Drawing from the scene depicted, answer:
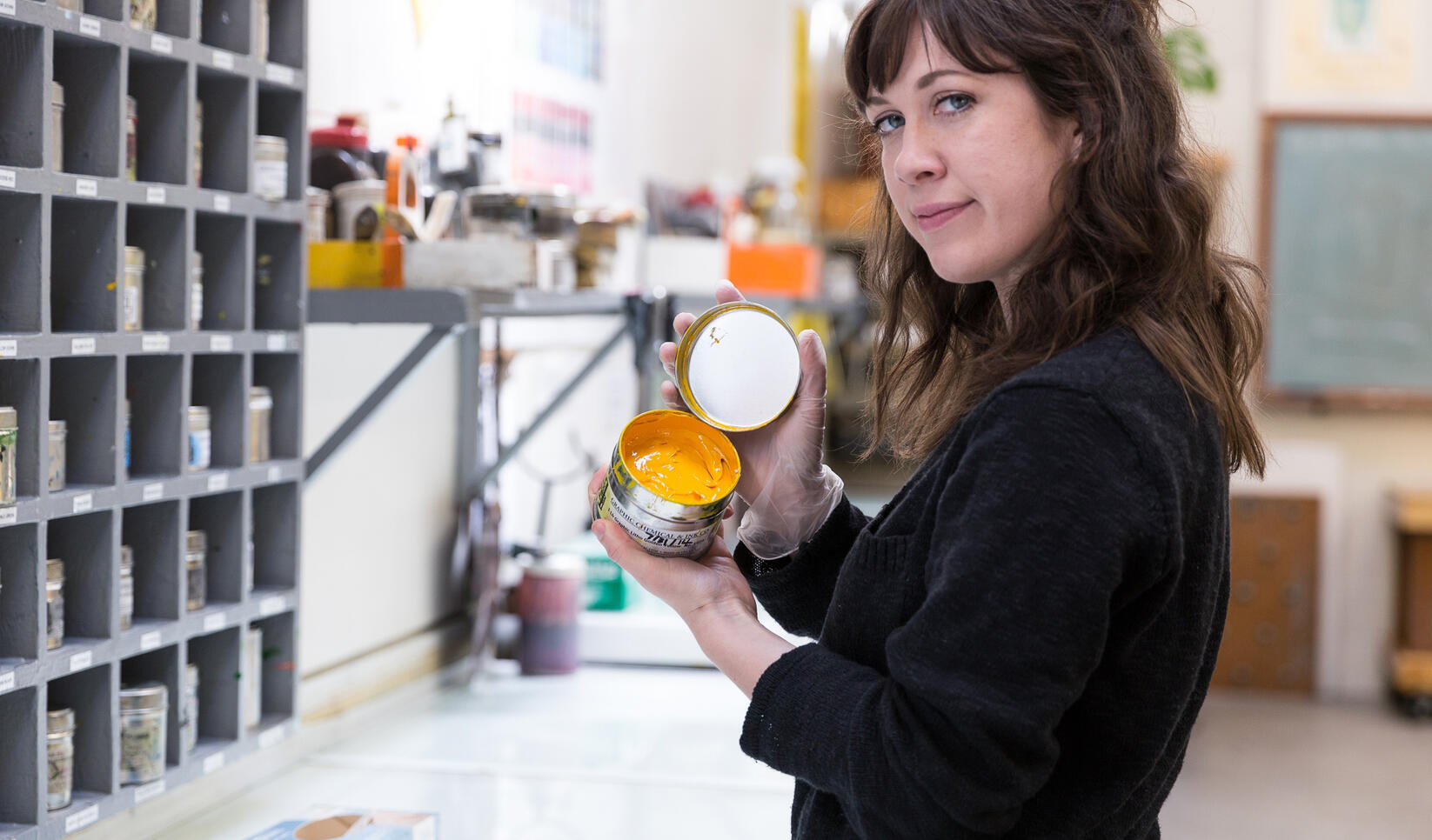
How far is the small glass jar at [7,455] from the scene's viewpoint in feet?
4.09

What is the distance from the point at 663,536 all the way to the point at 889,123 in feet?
1.22

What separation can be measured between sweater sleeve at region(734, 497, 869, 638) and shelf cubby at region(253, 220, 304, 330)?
74cm

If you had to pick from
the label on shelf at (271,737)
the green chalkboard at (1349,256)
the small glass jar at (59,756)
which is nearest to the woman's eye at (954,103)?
the small glass jar at (59,756)

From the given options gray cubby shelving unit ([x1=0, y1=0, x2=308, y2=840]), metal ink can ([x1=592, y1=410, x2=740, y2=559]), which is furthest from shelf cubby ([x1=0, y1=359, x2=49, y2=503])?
metal ink can ([x1=592, y1=410, x2=740, y2=559])

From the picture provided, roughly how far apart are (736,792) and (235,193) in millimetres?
1076

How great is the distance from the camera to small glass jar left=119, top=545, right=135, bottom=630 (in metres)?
1.44

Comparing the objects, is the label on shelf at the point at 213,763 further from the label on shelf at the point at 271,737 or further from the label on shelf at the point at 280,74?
the label on shelf at the point at 280,74

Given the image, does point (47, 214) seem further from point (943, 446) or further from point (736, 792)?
point (736, 792)

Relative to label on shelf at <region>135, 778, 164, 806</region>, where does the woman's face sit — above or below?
above

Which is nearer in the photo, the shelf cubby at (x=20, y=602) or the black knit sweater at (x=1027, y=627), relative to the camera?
the black knit sweater at (x=1027, y=627)

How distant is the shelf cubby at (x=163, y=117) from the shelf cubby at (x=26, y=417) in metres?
0.29

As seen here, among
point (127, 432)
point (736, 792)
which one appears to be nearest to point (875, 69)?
point (127, 432)

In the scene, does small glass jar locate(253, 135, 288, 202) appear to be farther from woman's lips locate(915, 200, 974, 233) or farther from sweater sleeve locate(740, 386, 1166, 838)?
sweater sleeve locate(740, 386, 1166, 838)

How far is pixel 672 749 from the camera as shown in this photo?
2189 millimetres
